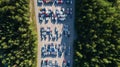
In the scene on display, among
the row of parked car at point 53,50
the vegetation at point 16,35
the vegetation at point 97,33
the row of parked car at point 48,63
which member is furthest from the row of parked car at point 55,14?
the row of parked car at point 48,63

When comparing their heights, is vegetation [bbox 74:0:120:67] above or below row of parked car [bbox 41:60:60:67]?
above

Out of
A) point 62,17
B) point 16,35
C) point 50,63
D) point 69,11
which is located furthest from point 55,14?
point 50,63

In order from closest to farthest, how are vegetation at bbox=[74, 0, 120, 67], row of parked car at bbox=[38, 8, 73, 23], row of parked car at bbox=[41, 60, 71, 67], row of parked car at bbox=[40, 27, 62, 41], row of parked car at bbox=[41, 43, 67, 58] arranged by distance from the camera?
vegetation at bbox=[74, 0, 120, 67], row of parked car at bbox=[38, 8, 73, 23], row of parked car at bbox=[40, 27, 62, 41], row of parked car at bbox=[41, 43, 67, 58], row of parked car at bbox=[41, 60, 71, 67]

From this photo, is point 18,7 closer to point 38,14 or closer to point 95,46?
point 38,14

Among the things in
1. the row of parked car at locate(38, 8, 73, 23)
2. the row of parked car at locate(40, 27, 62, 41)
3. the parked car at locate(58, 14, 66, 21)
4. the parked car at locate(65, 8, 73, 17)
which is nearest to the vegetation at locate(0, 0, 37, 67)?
the row of parked car at locate(40, 27, 62, 41)

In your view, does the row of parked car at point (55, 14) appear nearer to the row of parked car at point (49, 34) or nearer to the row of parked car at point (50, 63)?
the row of parked car at point (49, 34)

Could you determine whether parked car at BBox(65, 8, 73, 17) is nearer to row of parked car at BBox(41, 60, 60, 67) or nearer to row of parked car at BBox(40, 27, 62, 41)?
row of parked car at BBox(40, 27, 62, 41)
